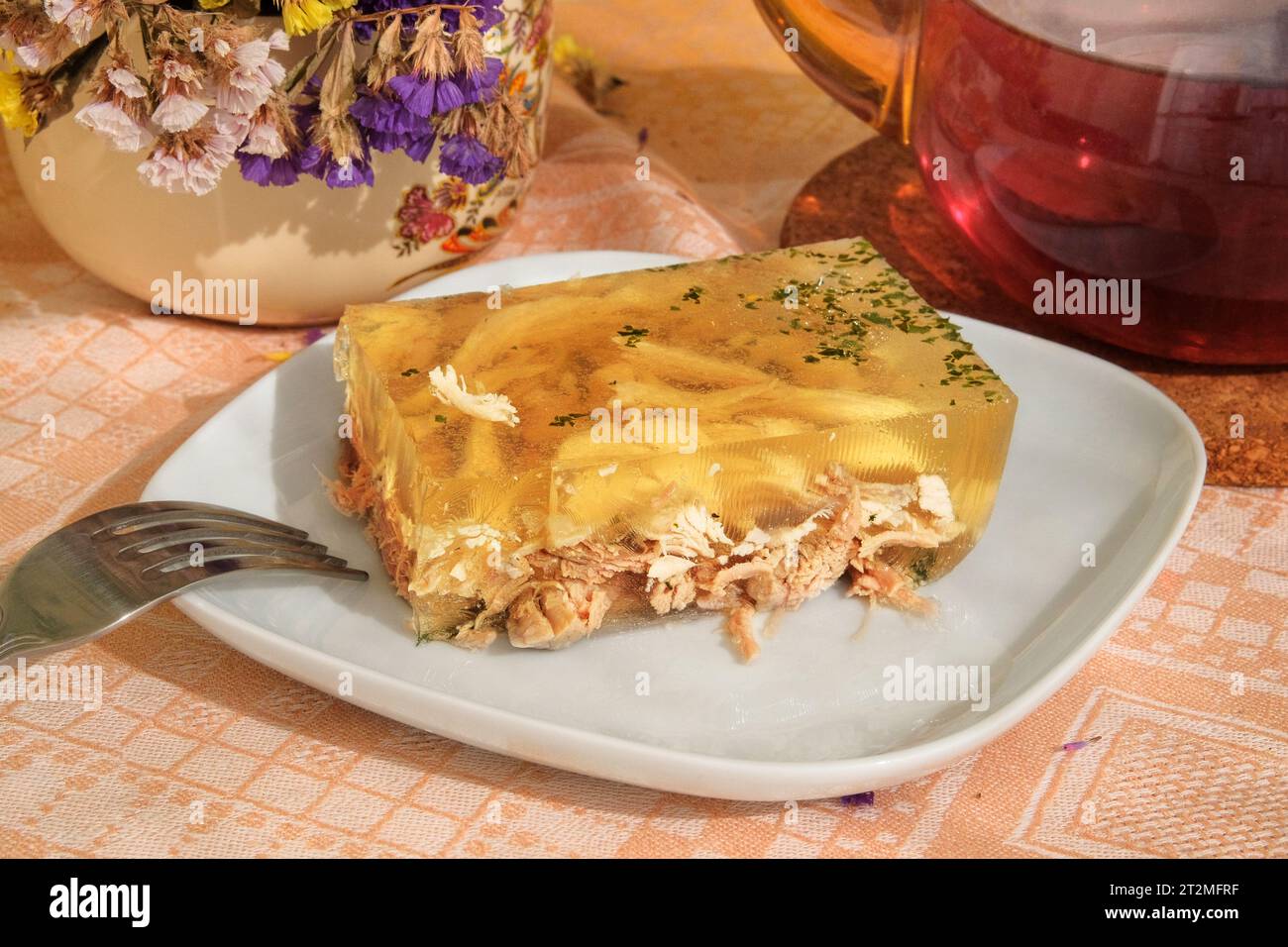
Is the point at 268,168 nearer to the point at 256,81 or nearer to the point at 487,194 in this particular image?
the point at 256,81

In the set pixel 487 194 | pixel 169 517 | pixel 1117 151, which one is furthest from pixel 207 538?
pixel 1117 151

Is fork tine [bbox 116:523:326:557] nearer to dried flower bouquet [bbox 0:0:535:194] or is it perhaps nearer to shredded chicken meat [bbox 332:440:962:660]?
shredded chicken meat [bbox 332:440:962:660]

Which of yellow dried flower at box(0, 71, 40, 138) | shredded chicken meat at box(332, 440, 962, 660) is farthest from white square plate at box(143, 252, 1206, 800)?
yellow dried flower at box(0, 71, 40, 138)

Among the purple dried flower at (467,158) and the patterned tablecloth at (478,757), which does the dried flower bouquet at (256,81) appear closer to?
the purple dried flower at (467,158)

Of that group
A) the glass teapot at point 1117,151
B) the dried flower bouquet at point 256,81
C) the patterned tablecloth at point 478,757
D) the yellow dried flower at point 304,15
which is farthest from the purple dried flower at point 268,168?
the glass teapot at point 1117,151

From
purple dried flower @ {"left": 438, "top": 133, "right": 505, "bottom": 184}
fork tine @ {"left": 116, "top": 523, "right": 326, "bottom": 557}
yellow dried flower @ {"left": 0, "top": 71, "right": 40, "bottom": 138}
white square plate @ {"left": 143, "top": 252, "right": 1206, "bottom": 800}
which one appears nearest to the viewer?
white square plate @ {"left": 143, "top": 252, "right": 1206, "bottom": 800}

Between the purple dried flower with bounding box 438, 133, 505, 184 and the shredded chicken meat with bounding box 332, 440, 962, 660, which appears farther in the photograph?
the purple dried flower with bounding box 438, 133, 505, 184

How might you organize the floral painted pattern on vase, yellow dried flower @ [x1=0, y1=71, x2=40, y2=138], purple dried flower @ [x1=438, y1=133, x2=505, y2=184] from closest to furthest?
yellow dried flower @ [x1=0, y1=71, x2=40, y2=138] → purple dried flower @ [x1=438, y1=133, x2=505, y2=184] → the floral painted pattern on vase
